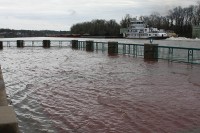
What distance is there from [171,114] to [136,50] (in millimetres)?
20825

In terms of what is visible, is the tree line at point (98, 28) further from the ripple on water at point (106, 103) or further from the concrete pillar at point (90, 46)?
the ripple on water at point (106, 103)

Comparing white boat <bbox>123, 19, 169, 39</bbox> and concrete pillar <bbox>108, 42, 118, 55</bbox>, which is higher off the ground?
white boat <bbox>123, 19, 169, 39</bbox>

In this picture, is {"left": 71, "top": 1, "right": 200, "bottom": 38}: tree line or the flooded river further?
{"left": 71, "top": 1, "right": 200, "bottom": 38}: tree line

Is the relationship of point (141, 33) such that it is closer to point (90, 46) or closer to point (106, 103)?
point (90, 46)

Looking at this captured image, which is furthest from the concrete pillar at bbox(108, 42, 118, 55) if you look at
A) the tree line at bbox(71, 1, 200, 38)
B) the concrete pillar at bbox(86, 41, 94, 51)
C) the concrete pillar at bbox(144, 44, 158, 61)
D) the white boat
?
the tree line at bbox(71, 1, 200, 38)

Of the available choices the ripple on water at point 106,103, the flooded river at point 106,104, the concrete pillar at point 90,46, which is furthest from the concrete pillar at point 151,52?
the concrete pillar at point 90,46

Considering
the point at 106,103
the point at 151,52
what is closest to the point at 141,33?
the point at 151,52

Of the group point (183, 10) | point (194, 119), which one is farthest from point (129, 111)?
point (183, 10)

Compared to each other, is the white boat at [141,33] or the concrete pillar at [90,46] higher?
the white boat at [141,33]

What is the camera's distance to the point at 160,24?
158 meters

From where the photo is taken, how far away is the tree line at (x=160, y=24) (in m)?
147

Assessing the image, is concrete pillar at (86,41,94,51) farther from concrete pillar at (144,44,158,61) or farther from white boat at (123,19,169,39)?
white boat at (123,19,169,39)

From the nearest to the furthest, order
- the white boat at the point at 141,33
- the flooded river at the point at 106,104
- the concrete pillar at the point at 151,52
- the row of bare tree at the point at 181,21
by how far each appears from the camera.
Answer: the flooded river at the point at 106,104
the concrete pillar at the point at 151,52
the white boat at the point at 141,33
the row of bare tree at the point at 181,21

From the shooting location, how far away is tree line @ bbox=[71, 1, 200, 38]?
481 feet
